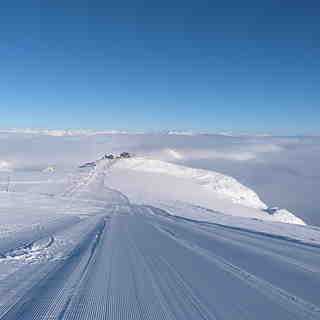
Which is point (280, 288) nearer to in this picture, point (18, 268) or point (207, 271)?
point (207, 271)

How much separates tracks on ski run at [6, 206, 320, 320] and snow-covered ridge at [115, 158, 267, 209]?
178 feet

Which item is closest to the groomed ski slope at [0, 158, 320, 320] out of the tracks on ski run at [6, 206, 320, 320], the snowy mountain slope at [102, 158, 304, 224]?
the tracks on ski run at [6, 206, 320, 320]

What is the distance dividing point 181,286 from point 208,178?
69.0m

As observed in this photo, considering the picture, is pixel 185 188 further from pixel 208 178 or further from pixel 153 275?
pixel 153 275

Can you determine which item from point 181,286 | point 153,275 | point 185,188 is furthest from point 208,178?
point 181,286

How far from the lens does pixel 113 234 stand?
13.2 metres

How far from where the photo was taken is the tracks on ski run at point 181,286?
5031 millimetres

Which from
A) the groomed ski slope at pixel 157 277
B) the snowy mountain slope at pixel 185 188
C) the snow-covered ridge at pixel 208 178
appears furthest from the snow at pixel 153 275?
the snow-covered ridge at pixel 208 178

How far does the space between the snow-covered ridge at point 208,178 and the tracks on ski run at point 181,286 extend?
54321 mm

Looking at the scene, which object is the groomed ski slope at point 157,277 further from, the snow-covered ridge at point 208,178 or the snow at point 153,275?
the snow-covered ridge at point 208,178

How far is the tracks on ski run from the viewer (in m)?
5.03

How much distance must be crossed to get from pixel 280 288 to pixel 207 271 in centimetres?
164

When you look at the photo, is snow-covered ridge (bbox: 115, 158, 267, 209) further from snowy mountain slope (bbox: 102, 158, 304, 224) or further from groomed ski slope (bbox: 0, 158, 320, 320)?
groomed ski slope (bbox: 0, 158, 320, 320)

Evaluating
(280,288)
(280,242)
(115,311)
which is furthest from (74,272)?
(280,242)
